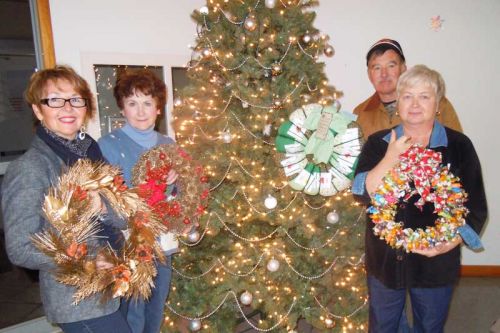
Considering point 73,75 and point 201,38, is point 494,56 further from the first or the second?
point 73,75

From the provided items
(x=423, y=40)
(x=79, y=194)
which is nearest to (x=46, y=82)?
(x=79, y=194)

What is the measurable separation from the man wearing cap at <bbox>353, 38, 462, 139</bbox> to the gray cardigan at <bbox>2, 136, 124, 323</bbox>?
1.99 metres

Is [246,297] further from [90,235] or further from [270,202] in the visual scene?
[90,235]

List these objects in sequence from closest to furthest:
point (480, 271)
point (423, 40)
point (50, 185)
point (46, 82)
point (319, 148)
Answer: point (50, 185), point (46, 82), point (319, 148), point (423, 40), point (480, 271)

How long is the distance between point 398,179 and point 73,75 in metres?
1.52

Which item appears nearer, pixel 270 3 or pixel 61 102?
pixel 61 102

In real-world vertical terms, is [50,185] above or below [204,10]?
below

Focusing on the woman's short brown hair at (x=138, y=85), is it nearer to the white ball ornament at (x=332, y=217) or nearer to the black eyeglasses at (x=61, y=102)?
the black eyeglasses at (x=61, y=102)

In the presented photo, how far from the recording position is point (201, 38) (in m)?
2.46

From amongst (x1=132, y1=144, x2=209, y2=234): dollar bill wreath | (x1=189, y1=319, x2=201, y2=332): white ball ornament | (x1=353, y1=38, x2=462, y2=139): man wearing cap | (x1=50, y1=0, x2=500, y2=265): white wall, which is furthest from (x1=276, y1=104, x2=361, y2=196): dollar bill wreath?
(x1=50, y1=0, x2=500, y2=265): white wall

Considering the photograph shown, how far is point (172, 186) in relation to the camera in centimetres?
194

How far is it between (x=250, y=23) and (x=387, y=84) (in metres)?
1.00

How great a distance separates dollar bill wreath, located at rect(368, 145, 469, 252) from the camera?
1.56 m

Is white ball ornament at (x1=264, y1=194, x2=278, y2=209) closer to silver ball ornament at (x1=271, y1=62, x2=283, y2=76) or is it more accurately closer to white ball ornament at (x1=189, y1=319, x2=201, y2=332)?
silver ball ornament at (x1=271, y1=62, x2=283, y2=76)
